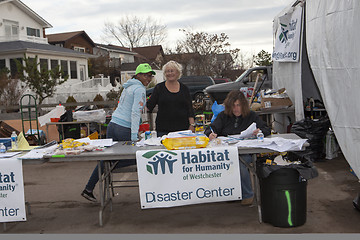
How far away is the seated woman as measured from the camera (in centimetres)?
513

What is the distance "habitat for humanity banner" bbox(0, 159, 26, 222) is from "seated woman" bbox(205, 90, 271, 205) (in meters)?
2.25

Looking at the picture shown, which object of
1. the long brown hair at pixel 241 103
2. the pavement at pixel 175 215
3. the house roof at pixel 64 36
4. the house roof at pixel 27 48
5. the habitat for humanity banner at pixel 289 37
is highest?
the house roof at pixel 64 36

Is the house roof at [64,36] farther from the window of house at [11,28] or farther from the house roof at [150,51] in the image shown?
the house roof at [150,51]

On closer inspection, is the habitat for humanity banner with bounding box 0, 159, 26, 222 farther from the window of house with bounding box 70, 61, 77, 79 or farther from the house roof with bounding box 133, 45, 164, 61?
the house roof with bounding box 133, 45, 164, 61

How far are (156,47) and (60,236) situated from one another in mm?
52274

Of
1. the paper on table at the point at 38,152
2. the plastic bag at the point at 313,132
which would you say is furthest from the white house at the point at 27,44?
the paper on table at the point at 38,152

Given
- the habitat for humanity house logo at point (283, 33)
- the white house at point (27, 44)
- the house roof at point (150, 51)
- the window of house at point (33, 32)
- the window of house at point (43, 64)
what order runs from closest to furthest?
the habitat for humanity house logo at point (283, 33)
the window of house at point (43, 64)
the white house at point (27, 44)
the window of house at point (33, 32)
the house roof at point (150, 51)

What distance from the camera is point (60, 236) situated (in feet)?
14.3

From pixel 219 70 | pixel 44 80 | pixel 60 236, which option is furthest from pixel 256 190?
pixel 219 70

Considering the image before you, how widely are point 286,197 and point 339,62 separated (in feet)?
7.32

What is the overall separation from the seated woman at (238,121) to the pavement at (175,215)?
0.81 feet

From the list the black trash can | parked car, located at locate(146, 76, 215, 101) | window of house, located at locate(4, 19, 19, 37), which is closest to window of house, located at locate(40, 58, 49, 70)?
window of house, located at locate(4, 19, 19, 37)

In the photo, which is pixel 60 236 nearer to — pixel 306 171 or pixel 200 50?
pixel 306 171

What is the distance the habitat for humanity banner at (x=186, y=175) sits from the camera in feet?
14.3
